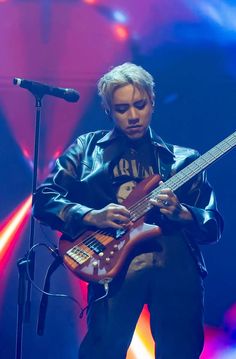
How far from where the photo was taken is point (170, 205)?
1860 mm

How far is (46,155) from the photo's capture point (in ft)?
9.55

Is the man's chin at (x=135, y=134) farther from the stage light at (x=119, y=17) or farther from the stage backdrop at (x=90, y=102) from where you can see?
the stage light at (x=119, y=17)

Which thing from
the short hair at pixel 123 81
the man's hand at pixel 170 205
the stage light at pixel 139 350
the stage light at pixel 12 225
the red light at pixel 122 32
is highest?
the red light at pixel 122 32

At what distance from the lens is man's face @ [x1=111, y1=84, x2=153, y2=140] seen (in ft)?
6.70

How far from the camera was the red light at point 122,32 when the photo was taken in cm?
286

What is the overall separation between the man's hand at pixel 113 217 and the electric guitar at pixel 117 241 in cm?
4

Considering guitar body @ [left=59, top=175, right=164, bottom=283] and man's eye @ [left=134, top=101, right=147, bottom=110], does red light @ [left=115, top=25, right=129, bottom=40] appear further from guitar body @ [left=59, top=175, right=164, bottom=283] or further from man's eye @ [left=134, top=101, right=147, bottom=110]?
guitar body @ [left=59, top=175, right=164, bottom=283]

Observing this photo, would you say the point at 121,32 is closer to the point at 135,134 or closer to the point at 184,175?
the point at 135,134

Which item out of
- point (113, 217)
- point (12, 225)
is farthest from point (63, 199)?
point (12, 225)

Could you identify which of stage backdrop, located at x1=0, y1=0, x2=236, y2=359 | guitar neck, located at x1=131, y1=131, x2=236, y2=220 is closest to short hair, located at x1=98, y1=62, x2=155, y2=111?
guitar neck, located at x1=131, y1=131, x2=236, y2=220

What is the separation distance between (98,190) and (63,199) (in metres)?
0.13

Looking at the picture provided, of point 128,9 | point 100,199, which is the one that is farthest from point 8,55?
point 100,199

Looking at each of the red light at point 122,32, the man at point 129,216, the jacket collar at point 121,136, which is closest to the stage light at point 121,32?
the red light at point 122,32

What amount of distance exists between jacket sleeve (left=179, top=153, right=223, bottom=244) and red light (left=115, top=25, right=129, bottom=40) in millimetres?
1133
